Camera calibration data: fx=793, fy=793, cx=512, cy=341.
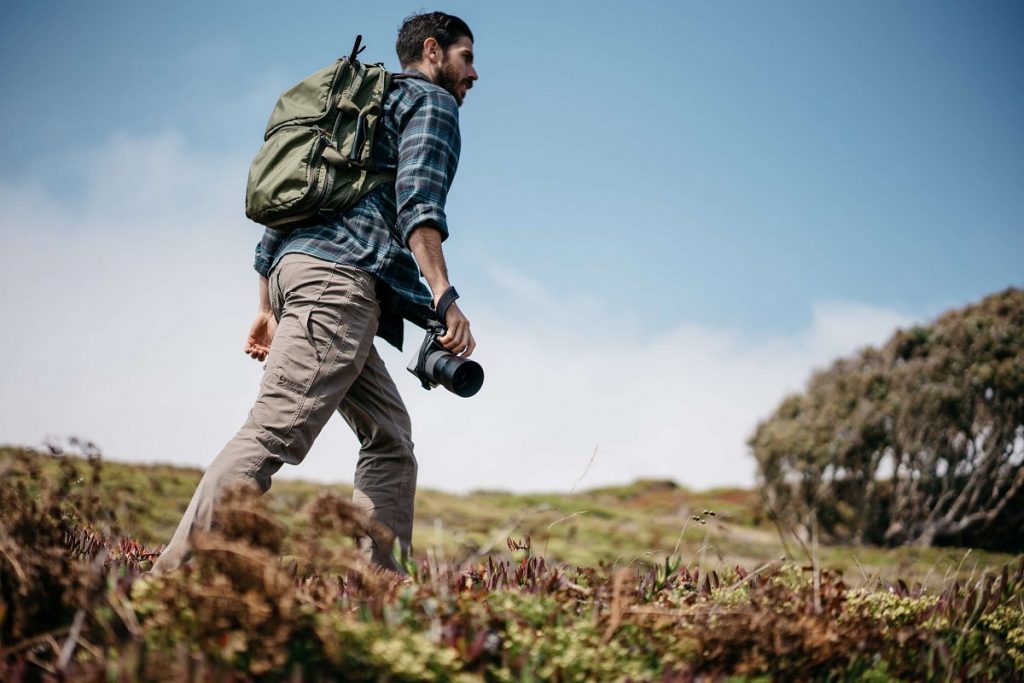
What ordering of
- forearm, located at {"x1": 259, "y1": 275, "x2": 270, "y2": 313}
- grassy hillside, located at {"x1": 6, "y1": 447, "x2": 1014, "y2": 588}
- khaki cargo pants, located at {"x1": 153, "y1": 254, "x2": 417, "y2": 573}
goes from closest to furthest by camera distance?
khaki cargo pants, located at {"x1": 153, "y1": 254, "x2": 417, "y2": 573} < forearm, located at {"x1": 259, "y1": 275, "x2": 270, "y2": 313} < grassy hillside, located at {"x1": 6, "y1": 447, "x2": 1014, "y2": 588}

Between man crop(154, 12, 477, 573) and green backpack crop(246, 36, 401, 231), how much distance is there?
0.25 feet

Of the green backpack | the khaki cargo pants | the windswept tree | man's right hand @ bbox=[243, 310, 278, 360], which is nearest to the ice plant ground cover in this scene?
the khaki cargo pants

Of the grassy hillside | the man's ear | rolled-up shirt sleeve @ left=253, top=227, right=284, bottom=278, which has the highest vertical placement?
the man's ear

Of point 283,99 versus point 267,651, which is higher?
point 283,99

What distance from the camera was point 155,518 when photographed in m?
9.52

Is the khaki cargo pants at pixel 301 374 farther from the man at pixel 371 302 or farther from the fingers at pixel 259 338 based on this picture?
the fingers at pixel 259 338

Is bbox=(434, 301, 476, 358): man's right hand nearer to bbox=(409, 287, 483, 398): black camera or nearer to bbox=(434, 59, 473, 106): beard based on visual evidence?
bbox=(409, 287, 483, 398): black camera

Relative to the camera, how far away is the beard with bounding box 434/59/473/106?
142 inches

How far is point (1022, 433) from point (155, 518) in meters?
20.0

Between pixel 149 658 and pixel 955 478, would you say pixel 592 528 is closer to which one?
pixel 955 478

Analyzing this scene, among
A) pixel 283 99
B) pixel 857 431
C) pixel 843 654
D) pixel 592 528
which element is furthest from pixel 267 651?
pixel 857 431

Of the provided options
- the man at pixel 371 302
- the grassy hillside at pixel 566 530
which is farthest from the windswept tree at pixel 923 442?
the man at pixel 371 302

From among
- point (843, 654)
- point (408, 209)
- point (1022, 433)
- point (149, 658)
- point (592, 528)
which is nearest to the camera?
point (149, 658)

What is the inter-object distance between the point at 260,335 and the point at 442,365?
125 cm
